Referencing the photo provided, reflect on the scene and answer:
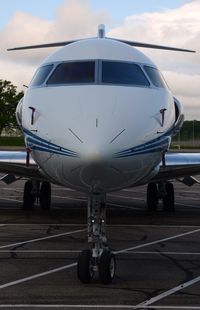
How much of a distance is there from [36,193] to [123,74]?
7835mm

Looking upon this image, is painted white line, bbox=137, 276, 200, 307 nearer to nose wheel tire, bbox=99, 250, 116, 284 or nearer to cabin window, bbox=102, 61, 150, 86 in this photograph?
nose wheel tire, bbox=99, 250, 116, 284

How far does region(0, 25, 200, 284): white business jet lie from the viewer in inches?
288

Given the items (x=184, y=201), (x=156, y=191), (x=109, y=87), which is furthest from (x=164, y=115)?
(x=184, y=201)

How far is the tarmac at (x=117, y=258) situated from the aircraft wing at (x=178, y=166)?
1140 mm

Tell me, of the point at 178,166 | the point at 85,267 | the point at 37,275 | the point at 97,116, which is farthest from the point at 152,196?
the point at 97,116

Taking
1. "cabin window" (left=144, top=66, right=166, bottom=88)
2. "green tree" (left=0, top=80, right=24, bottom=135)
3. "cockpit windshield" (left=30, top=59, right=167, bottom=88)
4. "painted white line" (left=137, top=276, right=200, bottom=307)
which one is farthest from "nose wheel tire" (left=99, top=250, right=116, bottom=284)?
"green tree" (left=0, top=80, right=24, bottom=135)

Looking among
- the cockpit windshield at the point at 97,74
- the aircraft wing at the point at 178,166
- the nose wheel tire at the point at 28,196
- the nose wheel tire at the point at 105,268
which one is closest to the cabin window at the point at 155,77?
the cockpit windshield at the point at 97,74

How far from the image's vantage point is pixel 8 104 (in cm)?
11581

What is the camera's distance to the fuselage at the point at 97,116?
23.9 ft

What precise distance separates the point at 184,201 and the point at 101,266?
13.6 meters

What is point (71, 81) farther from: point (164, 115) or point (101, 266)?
point (101, 266)

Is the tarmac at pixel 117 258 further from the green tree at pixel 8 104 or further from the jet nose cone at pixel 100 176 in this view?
the green tree at pixel 8 104

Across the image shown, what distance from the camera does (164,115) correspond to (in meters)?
8.95

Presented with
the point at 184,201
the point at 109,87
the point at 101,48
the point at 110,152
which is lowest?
the point at 184,201
